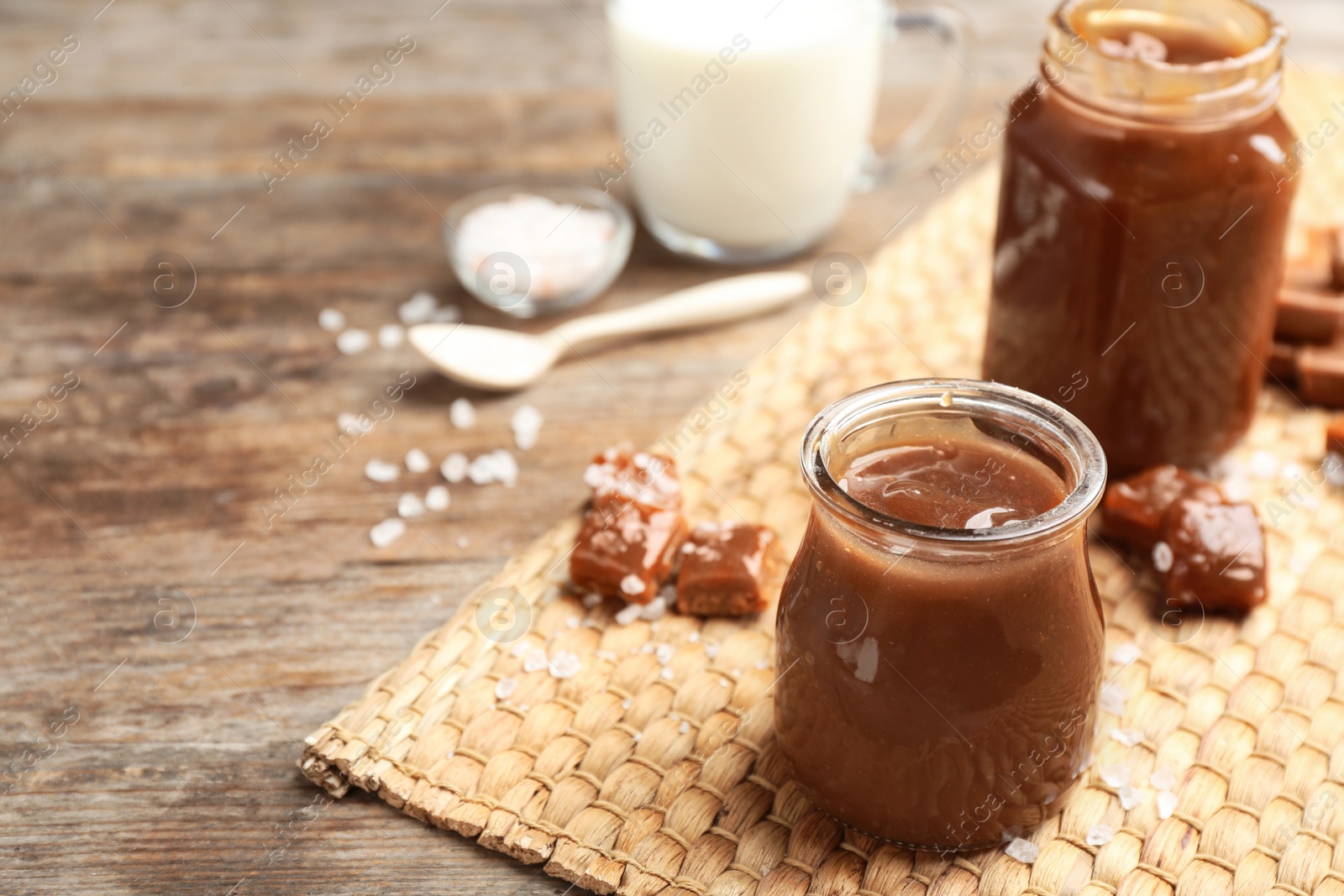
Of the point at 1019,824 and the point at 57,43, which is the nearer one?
the point at 1019,824

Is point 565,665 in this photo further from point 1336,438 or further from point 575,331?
point 1336,438

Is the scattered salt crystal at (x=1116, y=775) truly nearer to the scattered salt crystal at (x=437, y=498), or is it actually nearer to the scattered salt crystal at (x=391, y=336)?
the scattered salt crystal at (x=437, y=498)

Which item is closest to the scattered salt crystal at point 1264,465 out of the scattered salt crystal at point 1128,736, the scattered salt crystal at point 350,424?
the scattered salt crystal at point 1128,736

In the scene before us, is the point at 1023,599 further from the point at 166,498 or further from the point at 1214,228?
the point at 166,498

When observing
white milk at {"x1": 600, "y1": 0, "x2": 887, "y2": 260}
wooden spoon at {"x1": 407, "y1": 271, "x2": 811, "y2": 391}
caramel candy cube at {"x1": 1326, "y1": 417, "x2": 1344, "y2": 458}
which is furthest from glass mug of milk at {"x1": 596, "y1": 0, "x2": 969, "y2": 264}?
caramel candy cube at {"x1": 1326, "y1": 417, "x2": 1344, "y2": 458}

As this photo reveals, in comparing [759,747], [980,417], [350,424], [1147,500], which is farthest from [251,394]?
[1147,500]

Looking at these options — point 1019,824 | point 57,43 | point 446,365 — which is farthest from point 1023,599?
point 57,43
